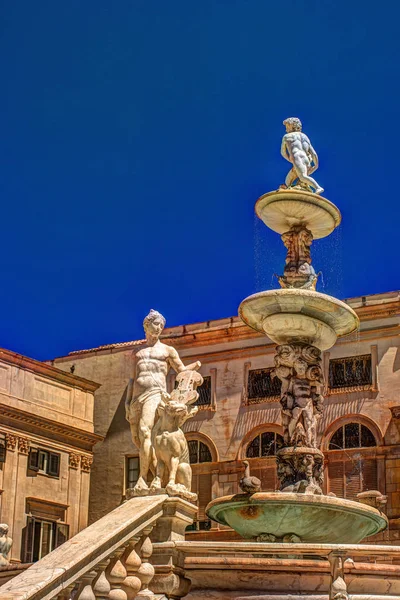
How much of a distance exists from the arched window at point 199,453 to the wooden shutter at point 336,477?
5238mm

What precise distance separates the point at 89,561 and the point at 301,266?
26.8ft

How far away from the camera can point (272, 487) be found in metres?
36.3

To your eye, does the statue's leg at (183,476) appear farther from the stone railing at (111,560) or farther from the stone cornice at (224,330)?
the stone cornice at (224,330)

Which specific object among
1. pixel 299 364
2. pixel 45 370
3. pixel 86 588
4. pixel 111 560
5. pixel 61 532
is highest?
pixel 45 370

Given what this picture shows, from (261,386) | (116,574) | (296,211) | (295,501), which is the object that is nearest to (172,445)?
(295,501)

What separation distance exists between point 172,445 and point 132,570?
7.94 feet

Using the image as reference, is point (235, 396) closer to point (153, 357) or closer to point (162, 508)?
point (153, 357)

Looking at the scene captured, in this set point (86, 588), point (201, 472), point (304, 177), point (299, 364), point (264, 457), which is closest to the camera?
point (86, 588)

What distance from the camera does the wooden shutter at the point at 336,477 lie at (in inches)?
1384

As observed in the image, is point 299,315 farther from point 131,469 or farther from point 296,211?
point 131,469

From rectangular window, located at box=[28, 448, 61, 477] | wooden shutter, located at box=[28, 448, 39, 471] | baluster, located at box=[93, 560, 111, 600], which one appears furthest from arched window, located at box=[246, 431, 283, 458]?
baluster, located at box=[93, 560, 111, 600]

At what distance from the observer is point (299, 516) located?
1396 centimetres

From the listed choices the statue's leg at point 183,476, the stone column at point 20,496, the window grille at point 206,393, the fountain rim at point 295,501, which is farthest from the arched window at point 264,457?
the statue's leg at point 183,476

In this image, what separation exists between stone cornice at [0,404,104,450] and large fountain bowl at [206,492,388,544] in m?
22.5
